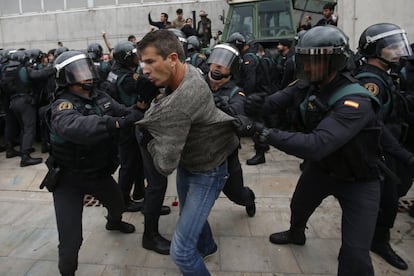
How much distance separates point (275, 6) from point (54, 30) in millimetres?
11546

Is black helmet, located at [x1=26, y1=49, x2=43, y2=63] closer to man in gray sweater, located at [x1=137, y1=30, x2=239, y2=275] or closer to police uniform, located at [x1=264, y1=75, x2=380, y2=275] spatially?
man in gray sweater, located at [x1=137, y1=30, x2=239, y2=275]

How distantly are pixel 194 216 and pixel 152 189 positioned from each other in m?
1.02

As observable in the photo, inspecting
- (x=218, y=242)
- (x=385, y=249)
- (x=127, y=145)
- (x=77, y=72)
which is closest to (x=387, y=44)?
(x=385, y=249)

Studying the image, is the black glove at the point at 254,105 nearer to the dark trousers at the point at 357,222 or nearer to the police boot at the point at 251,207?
the dark trousers at the point at 357,222

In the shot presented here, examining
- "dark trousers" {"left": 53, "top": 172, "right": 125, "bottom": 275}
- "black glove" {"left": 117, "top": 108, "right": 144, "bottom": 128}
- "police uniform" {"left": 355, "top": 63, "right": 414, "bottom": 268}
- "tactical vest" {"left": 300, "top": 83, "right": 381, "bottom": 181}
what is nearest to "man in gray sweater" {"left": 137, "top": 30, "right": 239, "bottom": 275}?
"black glove" {"left": 117, "top": 108, "right": 144, "bottom": 128}

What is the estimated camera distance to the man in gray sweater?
199cm

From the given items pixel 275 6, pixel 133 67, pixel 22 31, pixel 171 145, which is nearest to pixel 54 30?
pixel 22 31

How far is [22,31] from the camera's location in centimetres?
1616

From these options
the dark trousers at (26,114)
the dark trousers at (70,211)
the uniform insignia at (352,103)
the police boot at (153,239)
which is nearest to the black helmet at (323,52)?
the uniform insignia at (352,103)

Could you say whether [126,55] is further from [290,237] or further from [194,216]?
[290,237]

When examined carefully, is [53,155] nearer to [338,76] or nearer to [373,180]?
[338,76]

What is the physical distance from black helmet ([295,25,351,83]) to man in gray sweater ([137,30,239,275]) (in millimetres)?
649

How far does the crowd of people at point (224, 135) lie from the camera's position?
2070mm

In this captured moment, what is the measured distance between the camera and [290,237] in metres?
3.35
